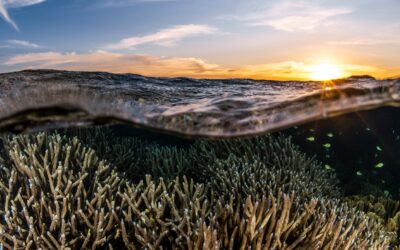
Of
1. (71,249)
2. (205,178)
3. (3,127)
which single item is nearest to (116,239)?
(71,249)

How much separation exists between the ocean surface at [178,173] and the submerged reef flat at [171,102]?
21 mm

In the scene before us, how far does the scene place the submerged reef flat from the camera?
4238 millimetres

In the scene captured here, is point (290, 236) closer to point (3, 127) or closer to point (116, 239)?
point (116, 239)

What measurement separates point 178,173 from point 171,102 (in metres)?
2.92

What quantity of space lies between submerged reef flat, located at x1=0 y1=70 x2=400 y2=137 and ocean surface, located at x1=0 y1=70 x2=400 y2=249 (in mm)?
21

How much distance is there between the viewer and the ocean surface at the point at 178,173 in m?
3.93

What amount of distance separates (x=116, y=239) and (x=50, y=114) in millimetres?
2936

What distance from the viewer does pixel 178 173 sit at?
7.52 m

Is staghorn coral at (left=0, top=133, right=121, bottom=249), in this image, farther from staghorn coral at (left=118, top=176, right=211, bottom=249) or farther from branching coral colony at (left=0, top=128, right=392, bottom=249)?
staghorn coral at (left=118, top=176, right=211, bottom=249)

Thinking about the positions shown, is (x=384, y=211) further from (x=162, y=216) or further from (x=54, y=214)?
(x=54, y=214)

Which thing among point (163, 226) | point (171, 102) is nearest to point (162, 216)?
point (163, 226)

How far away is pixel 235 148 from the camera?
8133 millimetres

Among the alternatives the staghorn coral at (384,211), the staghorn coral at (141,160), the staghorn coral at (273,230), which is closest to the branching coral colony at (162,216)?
the staghorn coral at (273,230)

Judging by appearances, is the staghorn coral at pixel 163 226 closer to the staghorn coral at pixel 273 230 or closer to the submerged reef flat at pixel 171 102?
the staghorn coral at pixel 273 230
